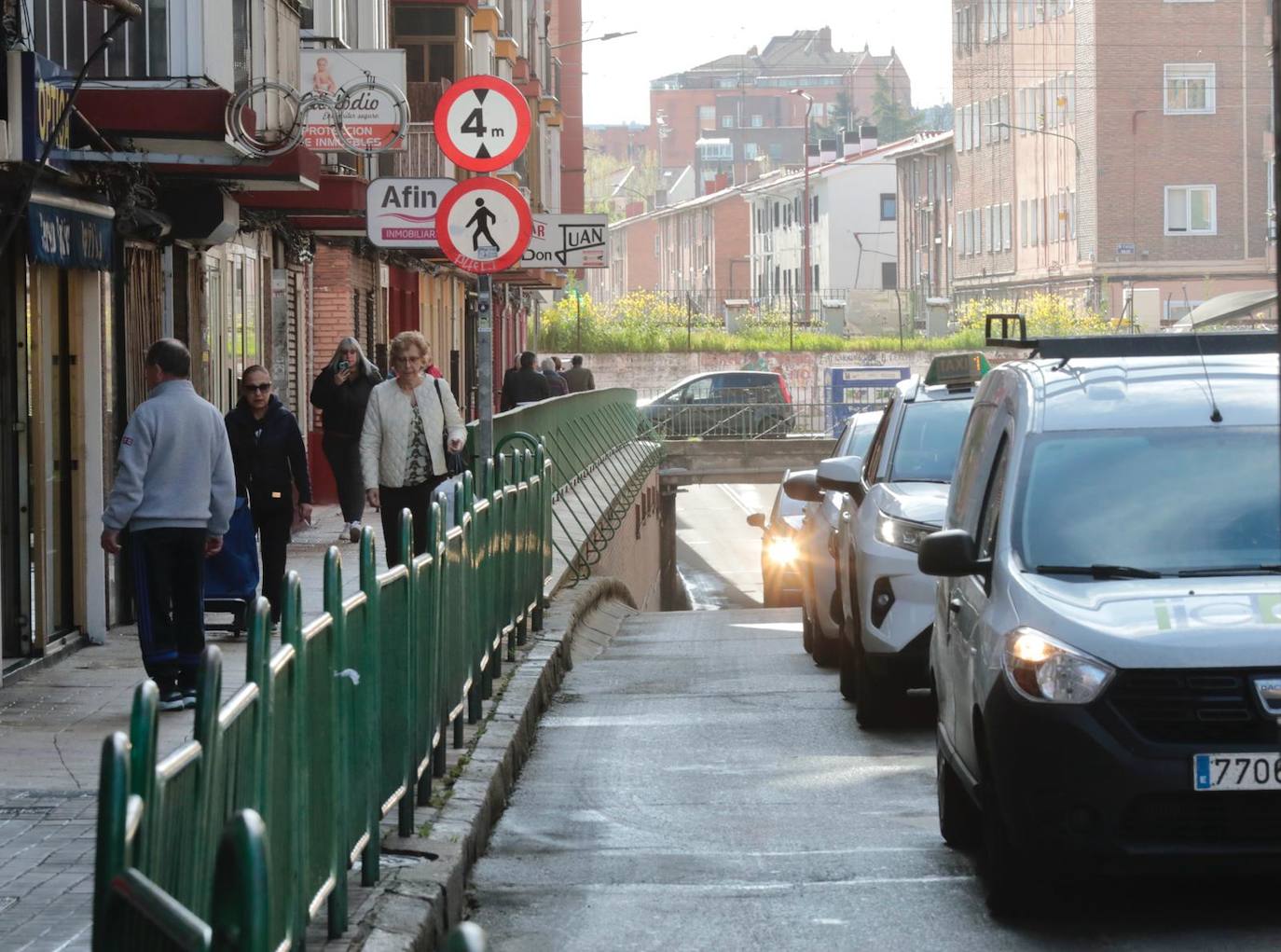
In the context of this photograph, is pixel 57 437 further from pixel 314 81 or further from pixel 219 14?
pixel 314 81

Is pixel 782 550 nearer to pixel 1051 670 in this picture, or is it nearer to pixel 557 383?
pixel 557 383

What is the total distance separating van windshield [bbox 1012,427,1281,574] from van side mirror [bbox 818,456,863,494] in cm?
481

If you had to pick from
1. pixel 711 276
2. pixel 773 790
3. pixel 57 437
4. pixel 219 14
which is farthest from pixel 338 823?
pixel 711 276

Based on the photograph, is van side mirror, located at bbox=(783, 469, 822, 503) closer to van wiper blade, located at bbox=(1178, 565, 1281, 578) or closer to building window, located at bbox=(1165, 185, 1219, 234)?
van wiper blade, located at bbox=(1178, 565, 1281, 578)

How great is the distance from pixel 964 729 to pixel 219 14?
9.12 meters

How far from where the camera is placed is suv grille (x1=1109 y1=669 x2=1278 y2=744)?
21.5 feet

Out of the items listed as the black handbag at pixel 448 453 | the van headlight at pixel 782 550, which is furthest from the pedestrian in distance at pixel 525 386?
the black handbag at pixel 448 453

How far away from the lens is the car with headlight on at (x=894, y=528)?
11516 mm

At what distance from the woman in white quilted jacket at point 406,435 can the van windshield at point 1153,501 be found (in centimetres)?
664

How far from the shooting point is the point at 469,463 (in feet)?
56.1

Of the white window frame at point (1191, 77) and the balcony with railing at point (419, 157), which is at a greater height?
the white window frame at point (1191, 77)

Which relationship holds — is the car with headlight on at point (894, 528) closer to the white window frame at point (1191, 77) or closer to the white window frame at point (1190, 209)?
the white window frame at point (1190, 209)

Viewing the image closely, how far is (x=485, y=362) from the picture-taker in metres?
14.6

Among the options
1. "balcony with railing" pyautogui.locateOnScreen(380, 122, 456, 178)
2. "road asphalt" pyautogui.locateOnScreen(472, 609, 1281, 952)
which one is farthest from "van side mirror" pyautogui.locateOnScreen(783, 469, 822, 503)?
"balcony with railing" pyautogui.locateOnScreen(380, 122, 456, 178)
